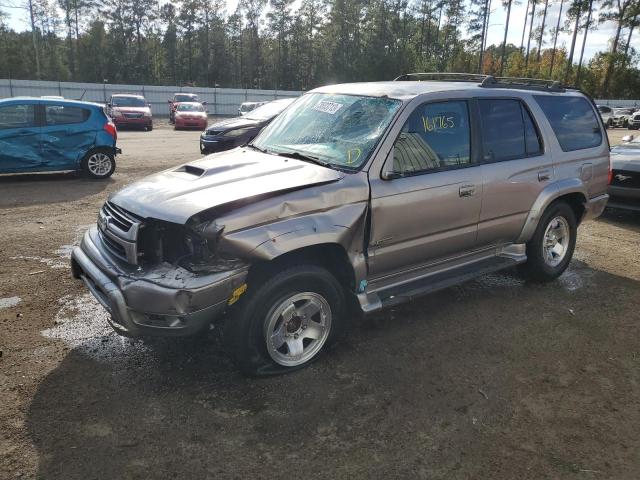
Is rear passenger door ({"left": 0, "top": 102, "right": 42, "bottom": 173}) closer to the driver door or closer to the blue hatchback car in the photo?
the blue hatchback car

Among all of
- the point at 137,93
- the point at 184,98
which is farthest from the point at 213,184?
the point at 137,93

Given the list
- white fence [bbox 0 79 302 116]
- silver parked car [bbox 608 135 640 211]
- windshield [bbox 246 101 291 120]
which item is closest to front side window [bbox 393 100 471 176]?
silver parked car [bbox 608 135 640 211]

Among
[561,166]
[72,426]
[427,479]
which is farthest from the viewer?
[561,166]

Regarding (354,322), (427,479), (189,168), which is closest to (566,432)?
(427,479)

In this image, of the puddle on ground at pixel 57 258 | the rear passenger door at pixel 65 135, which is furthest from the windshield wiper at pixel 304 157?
the rear passenger door at pixel 65 135

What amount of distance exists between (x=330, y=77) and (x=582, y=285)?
6472 centimetres

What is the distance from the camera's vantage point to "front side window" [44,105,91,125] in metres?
9.84

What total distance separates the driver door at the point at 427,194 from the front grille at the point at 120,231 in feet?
5.37

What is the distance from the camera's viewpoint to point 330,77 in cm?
6631

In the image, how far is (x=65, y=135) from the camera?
1002 centimetres

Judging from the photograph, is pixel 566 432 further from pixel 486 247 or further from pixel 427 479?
pixel 486 247

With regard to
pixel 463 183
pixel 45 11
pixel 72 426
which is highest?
pixel 45 11

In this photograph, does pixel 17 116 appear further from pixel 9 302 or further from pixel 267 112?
pixel 9 302

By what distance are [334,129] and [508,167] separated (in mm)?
1670
